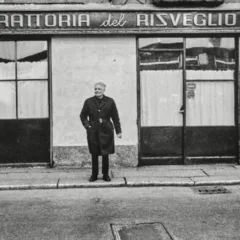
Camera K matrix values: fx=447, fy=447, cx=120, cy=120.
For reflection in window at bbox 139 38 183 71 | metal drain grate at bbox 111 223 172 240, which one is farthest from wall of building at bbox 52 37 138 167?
metal drain grate at bbox 111 223 172 240

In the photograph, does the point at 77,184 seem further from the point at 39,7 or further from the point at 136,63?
the point at 39,7

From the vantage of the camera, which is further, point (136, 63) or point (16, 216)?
point (136, 63)

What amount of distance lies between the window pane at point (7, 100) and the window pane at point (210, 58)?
435 cm

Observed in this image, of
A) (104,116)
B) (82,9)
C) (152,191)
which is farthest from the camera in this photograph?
(82,9)

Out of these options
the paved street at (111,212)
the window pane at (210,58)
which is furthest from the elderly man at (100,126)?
the window pane at (210,58)

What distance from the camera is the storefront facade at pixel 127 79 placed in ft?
34.8

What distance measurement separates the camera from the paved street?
227 inches

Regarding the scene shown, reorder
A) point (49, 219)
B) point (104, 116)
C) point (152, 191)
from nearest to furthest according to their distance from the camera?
point (49, 219)
point (152, 191)
point (104, 116)

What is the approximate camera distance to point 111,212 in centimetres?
683

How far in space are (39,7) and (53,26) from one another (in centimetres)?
55

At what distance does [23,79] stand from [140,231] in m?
6.23

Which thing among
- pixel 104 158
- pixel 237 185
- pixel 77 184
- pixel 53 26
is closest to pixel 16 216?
pixel 77 184

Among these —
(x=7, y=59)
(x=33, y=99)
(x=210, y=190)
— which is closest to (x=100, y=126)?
(x=210, y=190)

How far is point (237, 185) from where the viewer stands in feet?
29.3
